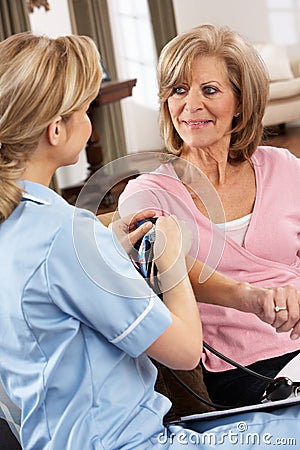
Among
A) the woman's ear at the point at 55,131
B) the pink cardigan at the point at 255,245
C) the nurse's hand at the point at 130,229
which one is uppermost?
the woman's ear at the point at 55,131

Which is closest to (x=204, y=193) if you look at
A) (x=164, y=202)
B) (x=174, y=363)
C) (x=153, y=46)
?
(x=164, y=202)

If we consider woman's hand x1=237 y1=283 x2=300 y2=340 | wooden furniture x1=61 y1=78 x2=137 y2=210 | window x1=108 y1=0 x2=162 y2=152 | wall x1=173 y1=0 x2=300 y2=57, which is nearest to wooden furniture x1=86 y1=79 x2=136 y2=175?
wooden furniture x1=61 y1=78 x2=137 y2=210

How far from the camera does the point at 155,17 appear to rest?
7.64 meters

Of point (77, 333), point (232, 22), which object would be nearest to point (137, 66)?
point (232, 22)

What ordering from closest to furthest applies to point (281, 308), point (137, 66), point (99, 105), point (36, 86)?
point (36, 86) < point (281, 308) < point (99, 105) < point (137, 66)

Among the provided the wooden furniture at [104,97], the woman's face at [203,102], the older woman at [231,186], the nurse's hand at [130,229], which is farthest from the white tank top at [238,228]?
the wooden furniture at [104,97]

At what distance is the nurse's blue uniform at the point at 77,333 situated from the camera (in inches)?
44.1

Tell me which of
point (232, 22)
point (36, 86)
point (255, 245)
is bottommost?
point (232, 22)

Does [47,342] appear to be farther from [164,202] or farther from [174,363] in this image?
[164,202]

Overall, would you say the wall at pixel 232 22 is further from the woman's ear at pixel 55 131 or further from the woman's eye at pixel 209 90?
the woman's ear at pixel 55 131

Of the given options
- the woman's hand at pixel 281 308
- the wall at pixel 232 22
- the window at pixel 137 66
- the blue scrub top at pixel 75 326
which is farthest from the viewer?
the wall at pixel 232 22

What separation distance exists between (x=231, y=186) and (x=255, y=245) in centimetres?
13

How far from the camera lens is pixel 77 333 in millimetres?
1146

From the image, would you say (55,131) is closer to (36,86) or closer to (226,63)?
(36,86)
